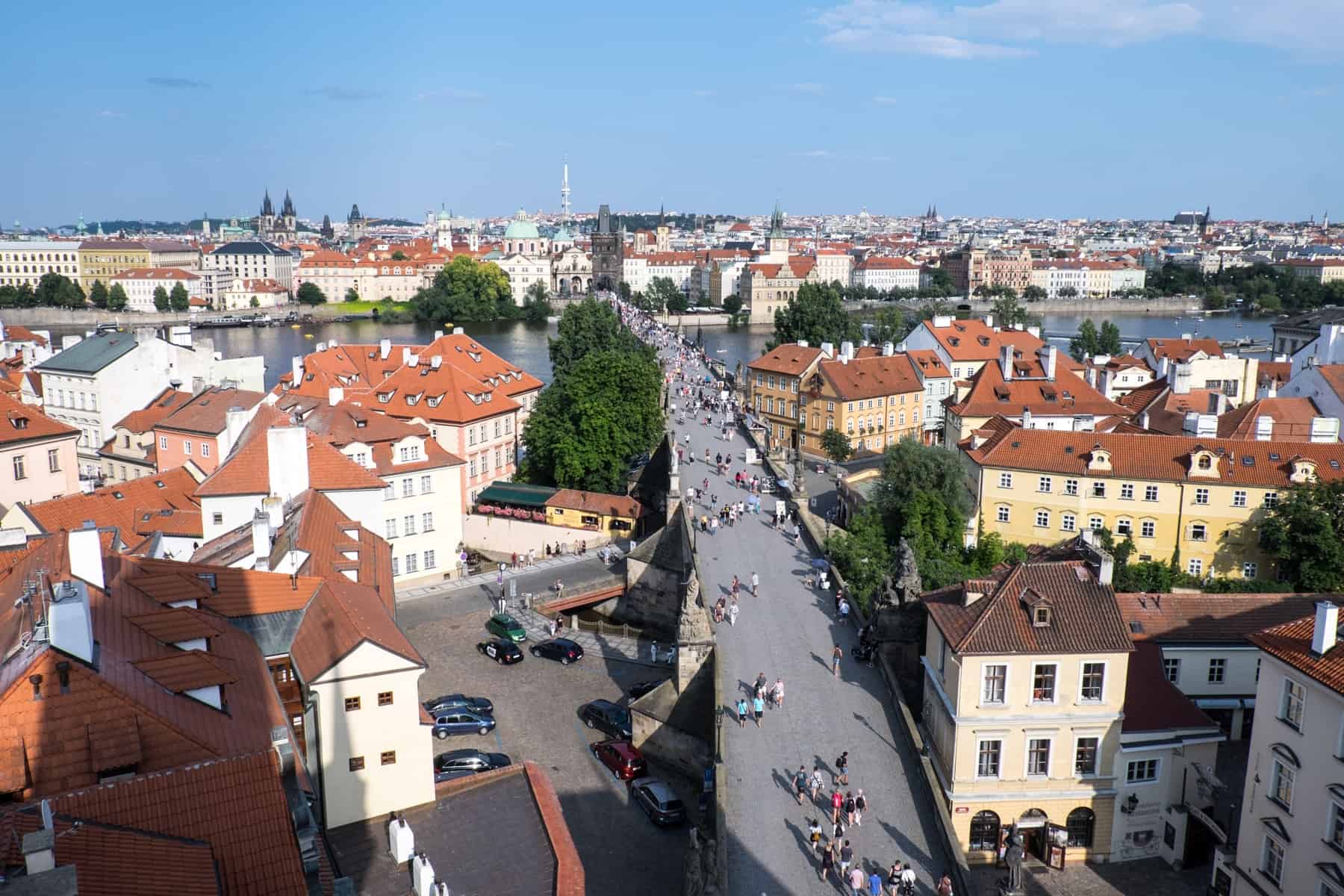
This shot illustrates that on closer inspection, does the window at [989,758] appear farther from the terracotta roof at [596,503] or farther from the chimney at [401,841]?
the terracotta roof at [596,503]

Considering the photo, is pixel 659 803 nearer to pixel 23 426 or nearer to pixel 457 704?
pixel 457 704

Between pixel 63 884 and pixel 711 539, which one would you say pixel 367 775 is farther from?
pixel 711 539

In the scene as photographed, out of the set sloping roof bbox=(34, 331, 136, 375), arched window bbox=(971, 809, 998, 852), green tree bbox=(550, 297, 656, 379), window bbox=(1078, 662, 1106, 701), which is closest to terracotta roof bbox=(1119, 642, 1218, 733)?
window bbox=(1078, 662, 1106, 701)

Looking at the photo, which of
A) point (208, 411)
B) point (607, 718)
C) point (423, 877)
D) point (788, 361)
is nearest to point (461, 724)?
point (607, 718)

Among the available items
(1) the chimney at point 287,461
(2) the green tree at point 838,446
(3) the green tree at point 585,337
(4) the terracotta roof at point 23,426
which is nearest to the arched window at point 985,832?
(1) the chimney at point 287,461

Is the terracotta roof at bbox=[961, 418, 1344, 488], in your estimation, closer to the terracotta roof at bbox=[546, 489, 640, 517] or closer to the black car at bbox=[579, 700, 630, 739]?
the terracotta roof at bbox=[546, 489, 640, 517]
